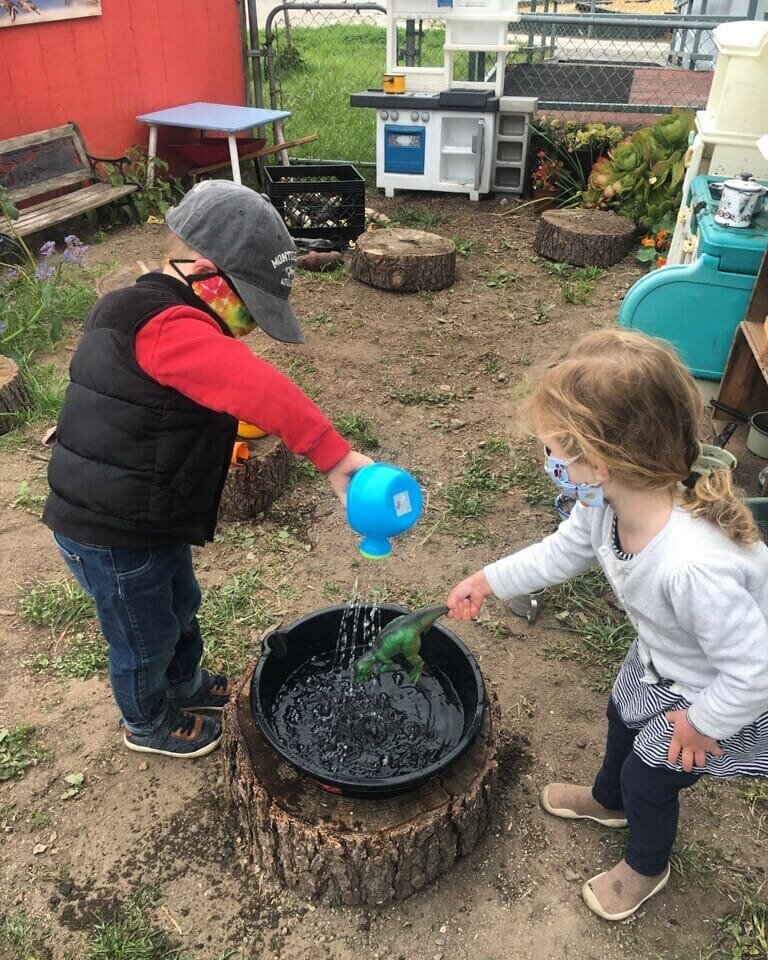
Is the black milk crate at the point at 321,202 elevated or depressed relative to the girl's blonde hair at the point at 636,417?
depressed

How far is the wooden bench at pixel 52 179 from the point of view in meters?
5.81

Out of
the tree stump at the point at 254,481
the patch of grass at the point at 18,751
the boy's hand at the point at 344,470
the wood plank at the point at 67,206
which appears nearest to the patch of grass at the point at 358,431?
the tree stump at the point at 254,481

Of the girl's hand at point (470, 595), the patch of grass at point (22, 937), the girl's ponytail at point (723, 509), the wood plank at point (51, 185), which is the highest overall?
the girl's ponytail at point (723, 509)

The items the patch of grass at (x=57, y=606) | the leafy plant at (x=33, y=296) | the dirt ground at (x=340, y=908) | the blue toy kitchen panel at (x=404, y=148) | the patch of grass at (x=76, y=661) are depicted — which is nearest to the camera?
the dirt ground at (x=340, y=908)

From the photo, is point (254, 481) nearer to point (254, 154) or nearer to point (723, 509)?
point (723, 509)

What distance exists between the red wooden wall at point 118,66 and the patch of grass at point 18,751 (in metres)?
5.12

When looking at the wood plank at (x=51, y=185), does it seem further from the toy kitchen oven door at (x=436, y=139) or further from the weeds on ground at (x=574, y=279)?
the weeds on ground at (x=574, y=279)

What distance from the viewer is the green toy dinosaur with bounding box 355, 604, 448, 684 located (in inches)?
76.0

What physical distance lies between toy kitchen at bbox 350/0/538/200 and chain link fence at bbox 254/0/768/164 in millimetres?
240

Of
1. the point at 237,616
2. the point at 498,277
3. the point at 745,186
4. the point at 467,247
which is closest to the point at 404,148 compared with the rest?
the point at 467,247

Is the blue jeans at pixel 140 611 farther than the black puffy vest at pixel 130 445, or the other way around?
the blue jeans at pixel 140 611

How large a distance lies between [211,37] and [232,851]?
8.01m

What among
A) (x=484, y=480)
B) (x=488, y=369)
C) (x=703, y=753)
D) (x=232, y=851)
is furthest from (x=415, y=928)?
(x=488, y=369)

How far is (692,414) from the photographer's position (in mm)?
1413
